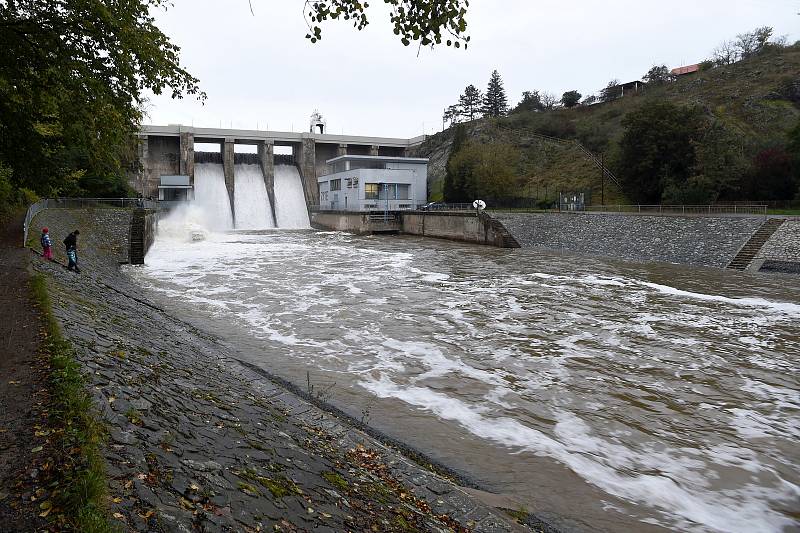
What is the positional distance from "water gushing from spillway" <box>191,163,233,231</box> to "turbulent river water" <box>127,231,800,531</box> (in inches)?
1211

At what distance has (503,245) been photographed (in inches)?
1411

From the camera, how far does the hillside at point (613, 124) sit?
46062 millimetres

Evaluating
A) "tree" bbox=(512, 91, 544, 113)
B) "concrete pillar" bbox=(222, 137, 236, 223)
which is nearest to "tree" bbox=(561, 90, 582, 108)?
"tree" bbox=(512, 91, 544, 113)

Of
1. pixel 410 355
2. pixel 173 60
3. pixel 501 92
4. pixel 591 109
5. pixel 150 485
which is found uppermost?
pixel 501 92

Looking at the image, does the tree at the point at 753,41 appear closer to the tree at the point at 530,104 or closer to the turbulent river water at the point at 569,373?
the tree at the point at 530,104

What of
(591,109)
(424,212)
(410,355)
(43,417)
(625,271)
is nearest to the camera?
(43,417)

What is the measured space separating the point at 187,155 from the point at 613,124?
48.8 m

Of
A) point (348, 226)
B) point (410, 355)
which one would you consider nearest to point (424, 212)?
point (348, 226)

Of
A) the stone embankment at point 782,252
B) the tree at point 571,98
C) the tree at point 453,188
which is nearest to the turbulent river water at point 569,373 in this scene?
the stone embankment at point 782,252

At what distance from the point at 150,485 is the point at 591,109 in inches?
3110

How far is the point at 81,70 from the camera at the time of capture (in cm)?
777

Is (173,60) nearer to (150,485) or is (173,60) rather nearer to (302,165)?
(150,485)

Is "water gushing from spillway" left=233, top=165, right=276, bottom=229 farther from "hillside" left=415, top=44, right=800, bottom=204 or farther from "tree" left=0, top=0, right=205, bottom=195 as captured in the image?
"tree" left=0, top=0, right=205, bottom=195

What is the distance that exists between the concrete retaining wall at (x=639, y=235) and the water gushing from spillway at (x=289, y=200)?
25977 mm
